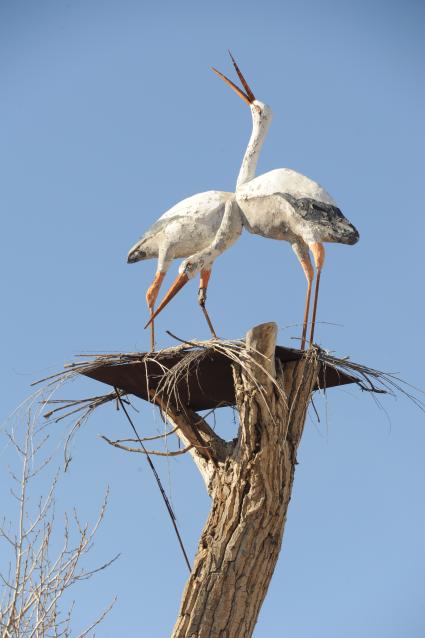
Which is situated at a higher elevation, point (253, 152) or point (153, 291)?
point (253, 152)

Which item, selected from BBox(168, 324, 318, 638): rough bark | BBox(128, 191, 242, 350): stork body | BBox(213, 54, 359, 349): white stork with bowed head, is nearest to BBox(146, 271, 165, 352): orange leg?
BBox(128, 191, 242, 350): stork body

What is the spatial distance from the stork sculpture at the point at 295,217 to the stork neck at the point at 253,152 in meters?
0.17

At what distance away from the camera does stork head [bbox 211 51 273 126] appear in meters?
7.12

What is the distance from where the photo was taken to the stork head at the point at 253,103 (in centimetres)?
712

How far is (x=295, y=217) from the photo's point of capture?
20.1 ft

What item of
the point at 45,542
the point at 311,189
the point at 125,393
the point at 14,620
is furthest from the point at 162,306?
the point at 14,620

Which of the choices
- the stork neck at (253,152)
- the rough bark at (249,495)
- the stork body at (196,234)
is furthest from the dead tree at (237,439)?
the stork neck at (253,152)

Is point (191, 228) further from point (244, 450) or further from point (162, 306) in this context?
point (244, 450)

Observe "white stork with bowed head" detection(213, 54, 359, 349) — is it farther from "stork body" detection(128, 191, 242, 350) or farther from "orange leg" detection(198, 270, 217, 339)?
"orange leg" detection(198, 270, 217, 339)

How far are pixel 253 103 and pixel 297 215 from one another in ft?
4.76

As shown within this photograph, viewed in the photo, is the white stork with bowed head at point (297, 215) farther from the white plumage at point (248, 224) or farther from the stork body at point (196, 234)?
the stork body at point (196, 234)

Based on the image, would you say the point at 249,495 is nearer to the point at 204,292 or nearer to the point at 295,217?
the point at 204,292

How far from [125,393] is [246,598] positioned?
1643 millimetres

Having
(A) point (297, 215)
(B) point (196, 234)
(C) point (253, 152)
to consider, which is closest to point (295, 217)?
(A) point (297, 215)
